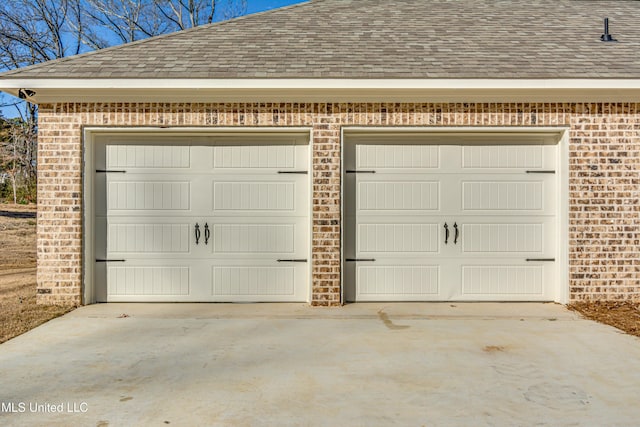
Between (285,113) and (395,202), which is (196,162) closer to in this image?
(285,113)

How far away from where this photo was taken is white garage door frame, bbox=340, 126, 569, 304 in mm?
6461

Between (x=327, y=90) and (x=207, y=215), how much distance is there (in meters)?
2.35

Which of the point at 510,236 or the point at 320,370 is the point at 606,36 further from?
the point at 320,370

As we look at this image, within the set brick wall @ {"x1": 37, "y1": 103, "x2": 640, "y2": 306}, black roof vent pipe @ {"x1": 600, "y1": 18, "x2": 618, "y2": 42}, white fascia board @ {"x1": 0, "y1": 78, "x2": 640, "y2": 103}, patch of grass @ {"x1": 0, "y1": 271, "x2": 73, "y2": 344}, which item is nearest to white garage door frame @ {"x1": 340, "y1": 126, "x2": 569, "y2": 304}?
brick wall @ {"x1": 37, "y1": 103, "x2": 640, "y2": 306}

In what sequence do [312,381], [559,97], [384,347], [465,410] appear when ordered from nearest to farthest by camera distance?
[465,410], [312,381], [384,347], [559,97]

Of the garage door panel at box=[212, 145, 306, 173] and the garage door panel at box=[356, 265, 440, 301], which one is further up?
the garage door panel at box=[212, 145, 306, 173]

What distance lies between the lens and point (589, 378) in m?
3.84

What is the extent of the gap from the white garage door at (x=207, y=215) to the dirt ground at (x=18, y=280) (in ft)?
3.09

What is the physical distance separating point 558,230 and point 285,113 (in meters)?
4.06

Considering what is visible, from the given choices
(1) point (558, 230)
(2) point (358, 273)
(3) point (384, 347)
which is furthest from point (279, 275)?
(1) point (558, 230)

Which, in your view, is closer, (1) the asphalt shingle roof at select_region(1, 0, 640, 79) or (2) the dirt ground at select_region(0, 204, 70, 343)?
(2) the dirt ground at select_region(0, 204, 70, 343)

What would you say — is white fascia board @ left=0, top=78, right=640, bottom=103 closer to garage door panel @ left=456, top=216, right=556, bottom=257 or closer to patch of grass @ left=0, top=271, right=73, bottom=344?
garage door panel @ left=456, top=216, right=556, bottom=257

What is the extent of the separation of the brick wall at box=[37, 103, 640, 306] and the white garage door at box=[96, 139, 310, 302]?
0.37 metres

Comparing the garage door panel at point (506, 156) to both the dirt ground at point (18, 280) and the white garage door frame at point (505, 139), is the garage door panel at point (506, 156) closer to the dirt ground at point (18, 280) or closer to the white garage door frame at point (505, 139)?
the white garage door frame at point (505, 139)
